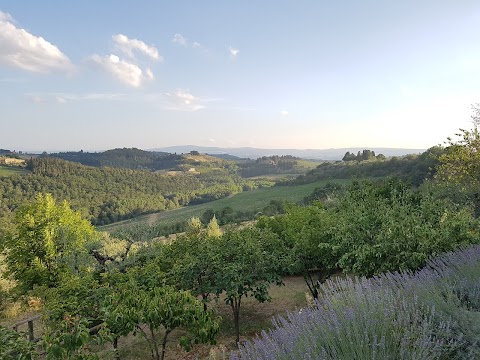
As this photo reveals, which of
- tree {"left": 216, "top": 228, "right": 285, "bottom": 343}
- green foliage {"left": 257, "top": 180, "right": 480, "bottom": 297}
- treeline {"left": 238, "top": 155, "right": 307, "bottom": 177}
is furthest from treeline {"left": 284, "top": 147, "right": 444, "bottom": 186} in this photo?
treeline {"left": 238, "top": 155, "right": 307, "bottom": 177}

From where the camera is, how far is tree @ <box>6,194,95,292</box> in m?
16.3

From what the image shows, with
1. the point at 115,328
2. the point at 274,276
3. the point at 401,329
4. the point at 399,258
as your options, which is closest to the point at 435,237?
the point at 399,258

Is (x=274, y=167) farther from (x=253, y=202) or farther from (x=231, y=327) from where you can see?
(x=231, y=327)

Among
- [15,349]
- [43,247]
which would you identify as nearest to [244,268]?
[15,349]

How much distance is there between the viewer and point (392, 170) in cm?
6084

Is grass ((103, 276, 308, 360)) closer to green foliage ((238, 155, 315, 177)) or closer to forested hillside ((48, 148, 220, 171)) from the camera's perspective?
green foliage ((238, 155, 315, 177))

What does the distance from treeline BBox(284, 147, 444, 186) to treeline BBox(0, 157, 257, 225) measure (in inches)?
1480

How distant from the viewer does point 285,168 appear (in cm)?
16650

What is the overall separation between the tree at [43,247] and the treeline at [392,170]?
30505 mm

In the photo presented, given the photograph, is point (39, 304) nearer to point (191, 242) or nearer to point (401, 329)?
point (191, 242)

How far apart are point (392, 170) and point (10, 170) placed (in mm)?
99313

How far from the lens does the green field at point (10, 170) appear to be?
287 ft

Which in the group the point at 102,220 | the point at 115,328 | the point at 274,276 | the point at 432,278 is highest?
the point at 432,278

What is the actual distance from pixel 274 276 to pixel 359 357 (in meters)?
6.60
